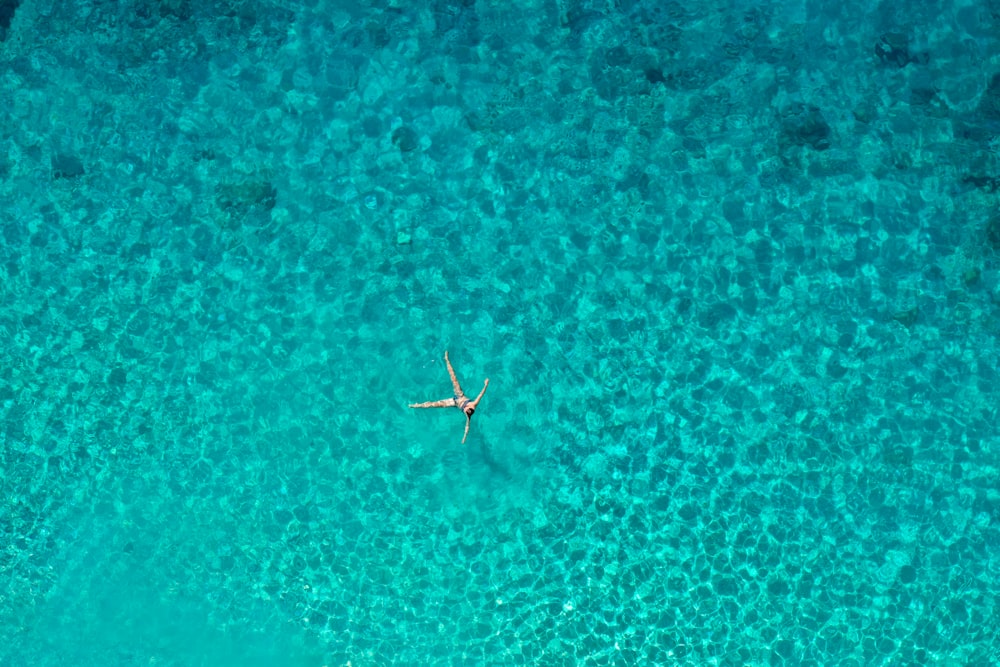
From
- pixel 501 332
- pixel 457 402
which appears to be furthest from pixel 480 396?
pixel 501 332

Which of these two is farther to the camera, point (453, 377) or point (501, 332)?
point (501, 332)

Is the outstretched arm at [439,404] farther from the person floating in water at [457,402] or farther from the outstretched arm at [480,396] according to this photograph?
the outstretched arm at [480,396]

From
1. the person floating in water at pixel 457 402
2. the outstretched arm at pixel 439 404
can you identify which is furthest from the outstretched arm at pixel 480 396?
the outstretched arm at pixel 439 404

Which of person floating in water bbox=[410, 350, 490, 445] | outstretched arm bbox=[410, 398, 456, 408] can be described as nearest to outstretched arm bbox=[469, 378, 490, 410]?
person floating in water bbox=[410, 350, 490, 445]

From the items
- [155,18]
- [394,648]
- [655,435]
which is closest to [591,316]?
[655,435]

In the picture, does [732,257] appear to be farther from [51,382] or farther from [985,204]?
[51,382]

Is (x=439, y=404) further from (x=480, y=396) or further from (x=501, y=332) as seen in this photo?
(x=501, y=332)

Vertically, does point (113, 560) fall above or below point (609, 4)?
below

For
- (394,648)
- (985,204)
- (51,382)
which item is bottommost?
(394,648)
